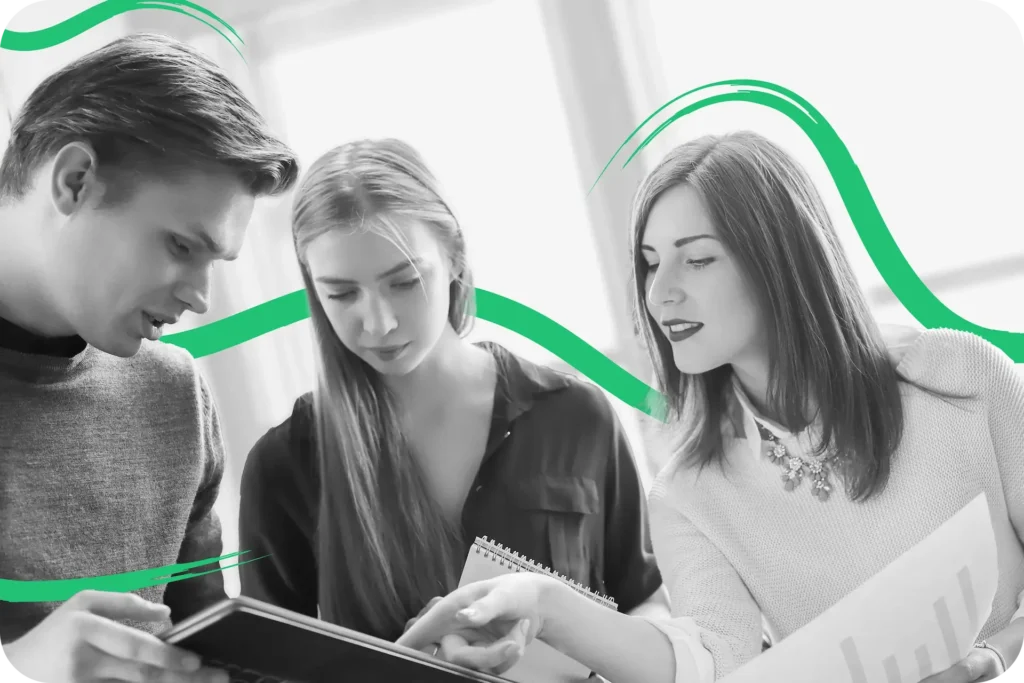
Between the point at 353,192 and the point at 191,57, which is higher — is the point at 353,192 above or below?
below

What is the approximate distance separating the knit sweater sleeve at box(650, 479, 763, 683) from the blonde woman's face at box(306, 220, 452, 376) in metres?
0.26

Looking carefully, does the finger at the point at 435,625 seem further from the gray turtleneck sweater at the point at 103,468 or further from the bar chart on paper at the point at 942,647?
the bar chart on paper at the point at 942,647

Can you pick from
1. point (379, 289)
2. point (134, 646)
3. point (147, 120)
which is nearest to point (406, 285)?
point (379, 289)

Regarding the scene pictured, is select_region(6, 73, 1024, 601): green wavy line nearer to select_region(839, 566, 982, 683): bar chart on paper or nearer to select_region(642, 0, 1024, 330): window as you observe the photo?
select_region(642, 0, 1024, 330): window

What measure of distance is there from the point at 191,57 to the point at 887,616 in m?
0.74

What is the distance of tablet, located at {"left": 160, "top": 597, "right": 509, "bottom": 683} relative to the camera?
0.77 metres

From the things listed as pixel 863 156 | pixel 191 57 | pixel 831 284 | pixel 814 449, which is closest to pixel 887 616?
pixel 814 449

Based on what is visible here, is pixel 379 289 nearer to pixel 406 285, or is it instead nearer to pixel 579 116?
pixel 406 285

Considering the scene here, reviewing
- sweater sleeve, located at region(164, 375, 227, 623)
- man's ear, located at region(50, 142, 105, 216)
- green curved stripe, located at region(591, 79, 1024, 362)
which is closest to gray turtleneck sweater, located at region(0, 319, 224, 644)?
sweater sleeve, located at region(164, 375, 227, 623)

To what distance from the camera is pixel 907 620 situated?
0.94 m

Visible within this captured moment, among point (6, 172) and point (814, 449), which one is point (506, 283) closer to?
point (814, 449)

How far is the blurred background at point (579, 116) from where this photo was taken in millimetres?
897

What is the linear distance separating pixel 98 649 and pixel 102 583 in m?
0.06

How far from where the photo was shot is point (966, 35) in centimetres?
99
